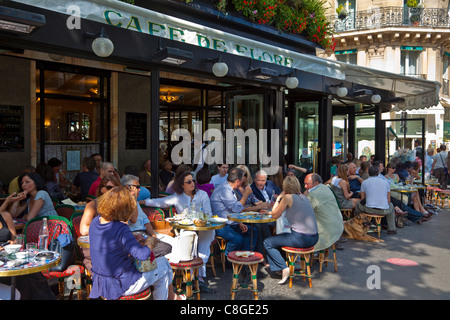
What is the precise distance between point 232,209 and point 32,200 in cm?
263

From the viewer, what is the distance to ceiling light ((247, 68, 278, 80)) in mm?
7171

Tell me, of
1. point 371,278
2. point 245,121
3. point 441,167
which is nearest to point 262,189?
point 371,278

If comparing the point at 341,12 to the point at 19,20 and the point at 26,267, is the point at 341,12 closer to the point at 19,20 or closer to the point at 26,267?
the point at 19,20

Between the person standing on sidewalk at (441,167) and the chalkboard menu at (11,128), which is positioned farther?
the person standing on sidewalk at (441,167)

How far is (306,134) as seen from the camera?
33.6ft

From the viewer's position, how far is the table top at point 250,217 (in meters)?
4.98

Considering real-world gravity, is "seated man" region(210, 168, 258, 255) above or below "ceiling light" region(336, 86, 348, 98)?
below

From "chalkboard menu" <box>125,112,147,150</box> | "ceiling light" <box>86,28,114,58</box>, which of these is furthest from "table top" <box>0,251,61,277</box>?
"chalkboard menu" <box>125,112,147,150</box>

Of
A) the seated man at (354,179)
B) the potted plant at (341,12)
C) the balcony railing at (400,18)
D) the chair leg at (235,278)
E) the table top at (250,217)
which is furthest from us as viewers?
the potted plant at (341,12)

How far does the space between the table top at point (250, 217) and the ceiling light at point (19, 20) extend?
325 centimetres

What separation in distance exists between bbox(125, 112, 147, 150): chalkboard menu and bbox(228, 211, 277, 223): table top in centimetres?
524

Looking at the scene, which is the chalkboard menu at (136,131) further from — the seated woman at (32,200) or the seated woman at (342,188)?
the seated woman at (342,188)

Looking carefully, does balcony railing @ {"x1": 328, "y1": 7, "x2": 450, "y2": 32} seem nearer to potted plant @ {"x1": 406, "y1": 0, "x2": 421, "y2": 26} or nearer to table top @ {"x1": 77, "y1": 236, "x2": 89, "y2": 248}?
potted plant @ {"x1": 406, "y1": 0, "x2": 421, "y2": 26}

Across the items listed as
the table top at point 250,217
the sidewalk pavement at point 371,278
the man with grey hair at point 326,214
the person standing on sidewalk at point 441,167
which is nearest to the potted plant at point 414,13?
the person standing on sidewalk at point 441,167
